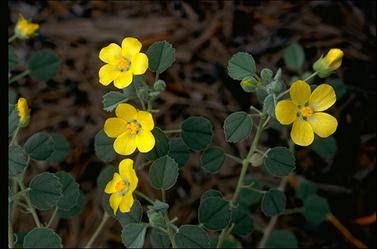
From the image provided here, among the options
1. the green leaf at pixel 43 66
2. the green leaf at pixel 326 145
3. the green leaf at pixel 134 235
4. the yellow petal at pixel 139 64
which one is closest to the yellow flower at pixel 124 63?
the yellow petal at pixel 139 64

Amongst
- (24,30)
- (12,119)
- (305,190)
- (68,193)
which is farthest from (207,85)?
(12,119)

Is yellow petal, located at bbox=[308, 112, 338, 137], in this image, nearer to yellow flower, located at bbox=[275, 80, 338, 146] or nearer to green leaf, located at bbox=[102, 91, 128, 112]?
yellow flower, located at bbox=[275, 80, 338, 146]

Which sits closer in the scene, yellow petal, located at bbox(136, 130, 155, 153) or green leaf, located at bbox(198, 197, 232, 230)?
yellow petal, located at bbox(136, 130, 155, 153)

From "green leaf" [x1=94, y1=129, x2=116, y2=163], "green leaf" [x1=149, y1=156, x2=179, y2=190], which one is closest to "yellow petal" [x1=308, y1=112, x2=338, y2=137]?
"green leaf" [x1=149, y1=156, x2=179, y2=190]

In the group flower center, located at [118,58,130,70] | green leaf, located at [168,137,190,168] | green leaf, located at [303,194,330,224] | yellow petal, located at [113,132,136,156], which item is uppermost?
flower center, located at [118,58,130,70]

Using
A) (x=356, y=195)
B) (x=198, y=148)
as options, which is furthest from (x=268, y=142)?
(x=198, y=148)

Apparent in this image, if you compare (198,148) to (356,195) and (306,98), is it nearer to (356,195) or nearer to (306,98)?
(306,98)

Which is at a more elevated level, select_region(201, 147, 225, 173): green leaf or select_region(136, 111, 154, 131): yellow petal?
select_region(136, 111, 154, 131): yellow petal

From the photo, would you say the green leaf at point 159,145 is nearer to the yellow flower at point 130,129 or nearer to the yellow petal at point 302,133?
the yellow flower at point 130,129
